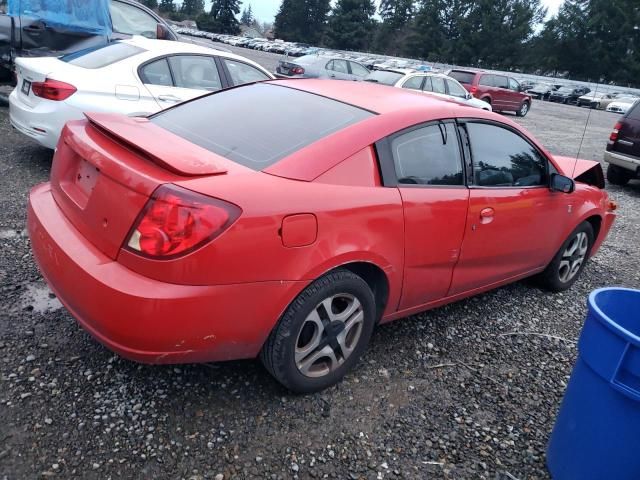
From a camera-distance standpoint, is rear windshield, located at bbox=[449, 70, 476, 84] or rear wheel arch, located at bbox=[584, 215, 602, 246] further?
rear windshield, located at bbox=[449, 70, 476, 84]

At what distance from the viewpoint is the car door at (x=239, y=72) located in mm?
6328

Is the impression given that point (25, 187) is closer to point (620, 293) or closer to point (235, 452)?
point (235, 452)

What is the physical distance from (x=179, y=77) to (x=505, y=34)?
232ft

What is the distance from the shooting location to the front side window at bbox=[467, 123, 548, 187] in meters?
3.30

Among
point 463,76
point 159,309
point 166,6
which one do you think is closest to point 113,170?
point 159,309

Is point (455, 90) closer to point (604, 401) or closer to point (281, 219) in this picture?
point (281, 219)

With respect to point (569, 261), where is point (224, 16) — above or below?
above

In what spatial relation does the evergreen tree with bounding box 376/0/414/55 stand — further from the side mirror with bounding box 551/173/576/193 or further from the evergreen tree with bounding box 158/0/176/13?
the side mirror with bounding box 551/173/576/193

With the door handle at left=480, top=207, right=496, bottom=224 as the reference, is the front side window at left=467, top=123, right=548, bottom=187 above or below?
above

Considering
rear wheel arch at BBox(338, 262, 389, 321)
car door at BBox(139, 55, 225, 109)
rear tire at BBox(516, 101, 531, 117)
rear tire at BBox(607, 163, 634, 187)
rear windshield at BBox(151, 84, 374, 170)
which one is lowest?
rear tire at BBox(516, 101, 531, 117)

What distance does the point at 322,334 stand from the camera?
264 centimetres

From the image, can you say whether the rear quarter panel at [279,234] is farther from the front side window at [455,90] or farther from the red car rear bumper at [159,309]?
the front side window at [455,90]

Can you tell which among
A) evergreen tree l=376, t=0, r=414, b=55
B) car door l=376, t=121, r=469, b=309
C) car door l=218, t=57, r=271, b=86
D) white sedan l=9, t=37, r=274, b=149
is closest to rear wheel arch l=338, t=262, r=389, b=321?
car door l=376, t=121, r=469, b=309

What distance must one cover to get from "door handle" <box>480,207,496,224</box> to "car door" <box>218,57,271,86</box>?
12.5 feet
